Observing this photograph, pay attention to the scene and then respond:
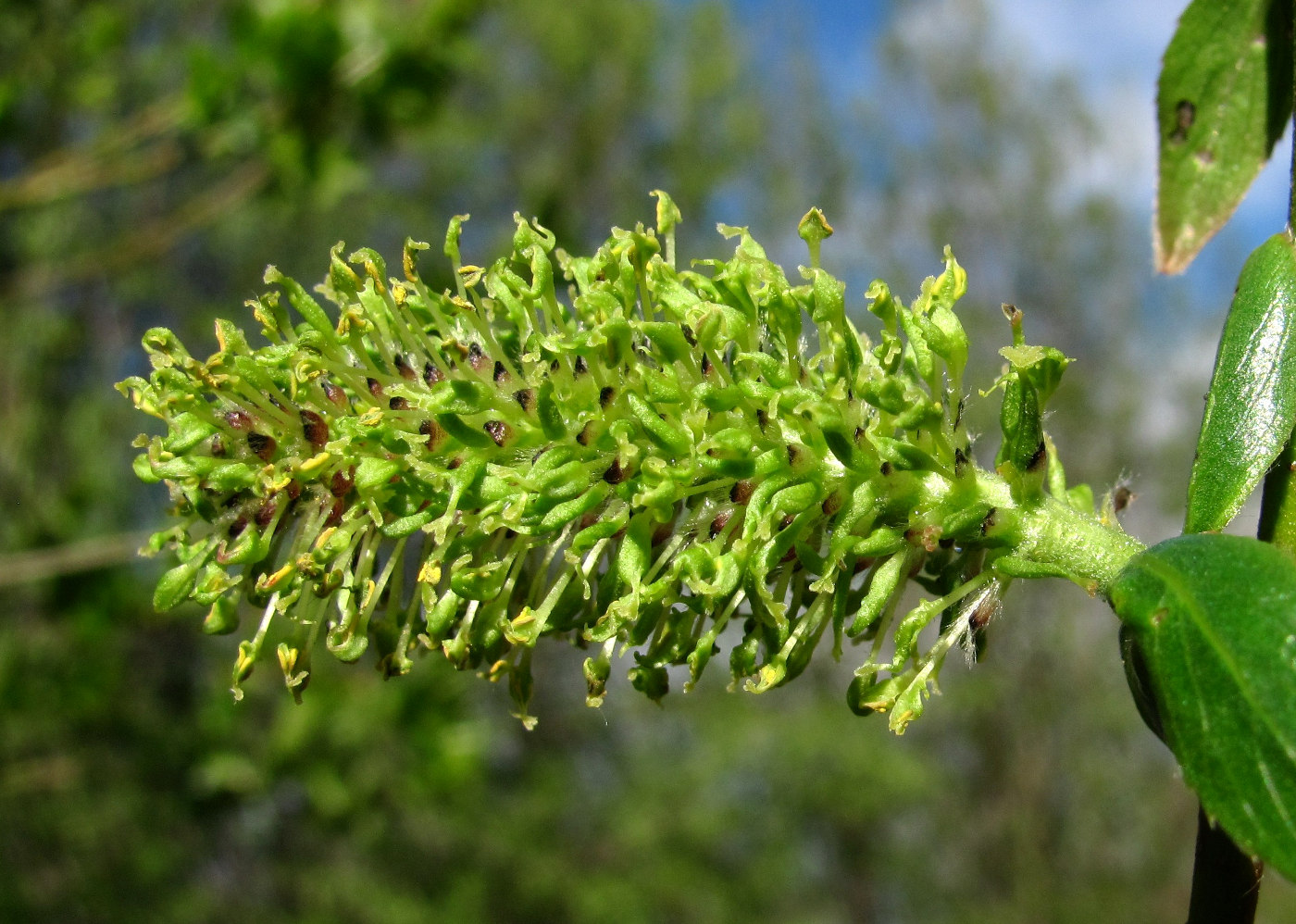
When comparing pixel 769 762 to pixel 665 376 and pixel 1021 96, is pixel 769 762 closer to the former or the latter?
pixel 1021 96

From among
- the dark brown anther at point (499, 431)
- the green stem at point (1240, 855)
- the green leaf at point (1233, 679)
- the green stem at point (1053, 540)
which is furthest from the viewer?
the dark brown anther at point (499, 431)

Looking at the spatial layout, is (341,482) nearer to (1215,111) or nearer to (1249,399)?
(1249,399)

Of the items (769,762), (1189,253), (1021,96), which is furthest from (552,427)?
(1021,96)

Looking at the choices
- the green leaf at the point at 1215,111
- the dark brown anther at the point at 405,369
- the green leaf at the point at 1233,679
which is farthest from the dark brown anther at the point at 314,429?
the green leaf at the point at 1215,111

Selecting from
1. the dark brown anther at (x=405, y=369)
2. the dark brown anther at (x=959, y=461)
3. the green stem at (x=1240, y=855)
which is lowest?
the green stem at (x=1240, y=855)

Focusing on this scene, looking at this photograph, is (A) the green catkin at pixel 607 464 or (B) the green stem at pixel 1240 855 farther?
(A) the green catkin at pixel 607 464

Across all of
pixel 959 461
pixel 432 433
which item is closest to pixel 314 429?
pixel 432 433

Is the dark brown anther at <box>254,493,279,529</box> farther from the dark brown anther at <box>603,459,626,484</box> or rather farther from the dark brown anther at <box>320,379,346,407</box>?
the dark brown anther at <box>603,459,626,484</box>

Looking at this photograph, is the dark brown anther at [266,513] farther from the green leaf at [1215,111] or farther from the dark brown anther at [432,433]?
the green leaf at [1215,111]

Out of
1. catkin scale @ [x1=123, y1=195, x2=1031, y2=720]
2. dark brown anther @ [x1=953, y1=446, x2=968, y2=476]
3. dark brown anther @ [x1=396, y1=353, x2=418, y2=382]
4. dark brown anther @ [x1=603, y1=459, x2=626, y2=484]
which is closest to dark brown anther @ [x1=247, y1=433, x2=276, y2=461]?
catkin scale @ [x1=123, y1=195, x2=1031, y2=720]
